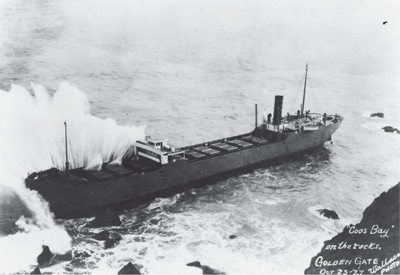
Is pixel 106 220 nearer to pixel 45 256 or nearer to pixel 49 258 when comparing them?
pixel 49 258

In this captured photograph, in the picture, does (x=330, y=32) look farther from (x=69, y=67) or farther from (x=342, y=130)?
(x=69, y=67)

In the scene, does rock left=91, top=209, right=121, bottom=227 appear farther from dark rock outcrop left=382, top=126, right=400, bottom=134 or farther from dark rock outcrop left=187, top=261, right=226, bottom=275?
dark rock outcrop left=382, top=126, right=400, bottom=134

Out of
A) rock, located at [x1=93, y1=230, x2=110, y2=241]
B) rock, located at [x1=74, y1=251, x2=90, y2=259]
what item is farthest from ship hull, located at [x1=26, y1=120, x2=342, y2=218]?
rock, located at [x1=74, y1=251, x2=90, y2=259]

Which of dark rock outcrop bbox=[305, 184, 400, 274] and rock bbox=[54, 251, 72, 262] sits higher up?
dark rock outcrop bbox=[305, 184, 400, 274]

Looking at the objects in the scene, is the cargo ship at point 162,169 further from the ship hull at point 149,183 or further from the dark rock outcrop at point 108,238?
the dark rock outcrop at point 108,238

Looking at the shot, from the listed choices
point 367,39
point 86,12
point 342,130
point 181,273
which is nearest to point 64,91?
point 181,273

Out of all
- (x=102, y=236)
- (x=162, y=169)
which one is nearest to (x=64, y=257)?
(x=102, y=236)

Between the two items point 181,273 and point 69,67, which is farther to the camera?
point 69,67
